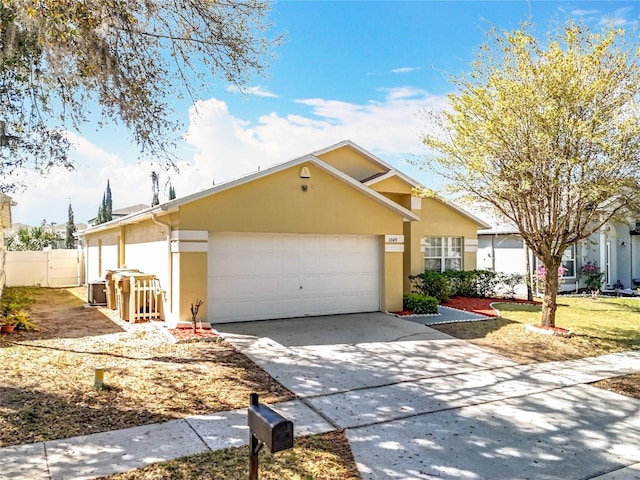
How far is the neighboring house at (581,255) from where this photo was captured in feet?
66.1

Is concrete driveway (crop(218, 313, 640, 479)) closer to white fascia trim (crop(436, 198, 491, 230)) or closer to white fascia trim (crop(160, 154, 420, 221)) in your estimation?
white fascia trim (crop(160, 154, 420, 221))

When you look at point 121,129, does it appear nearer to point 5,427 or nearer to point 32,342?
point 32,342

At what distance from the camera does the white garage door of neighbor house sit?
10.7m

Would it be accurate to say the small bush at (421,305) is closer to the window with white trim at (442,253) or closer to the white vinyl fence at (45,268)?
the window with white trim at (442,253)

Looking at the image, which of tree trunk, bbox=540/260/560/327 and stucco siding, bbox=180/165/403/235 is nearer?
stucco siding, bbox=180/165/403/235

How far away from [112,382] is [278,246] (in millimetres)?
5612

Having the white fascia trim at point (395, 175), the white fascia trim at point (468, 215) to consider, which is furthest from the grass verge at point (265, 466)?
the white fascia trim at point (468, 215)

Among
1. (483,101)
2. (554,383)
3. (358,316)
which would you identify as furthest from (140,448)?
(483,101)

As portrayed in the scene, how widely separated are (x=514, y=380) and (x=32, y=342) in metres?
9.29

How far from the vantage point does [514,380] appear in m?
7.35

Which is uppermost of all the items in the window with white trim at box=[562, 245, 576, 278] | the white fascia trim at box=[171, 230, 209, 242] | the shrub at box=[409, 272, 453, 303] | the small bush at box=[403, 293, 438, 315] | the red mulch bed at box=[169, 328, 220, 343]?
the white fascia trim at box=[171, 230, 209, 242]

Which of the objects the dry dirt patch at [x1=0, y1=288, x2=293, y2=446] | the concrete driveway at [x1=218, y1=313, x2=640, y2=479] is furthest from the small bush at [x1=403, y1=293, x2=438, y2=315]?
the dry dirt patch at [x1=0, y1=288, x2=293, y2=446]

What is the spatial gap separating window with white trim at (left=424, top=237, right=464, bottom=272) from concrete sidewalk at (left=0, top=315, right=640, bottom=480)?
27.6 feet

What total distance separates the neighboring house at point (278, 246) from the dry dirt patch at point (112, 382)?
1793 millimetres
